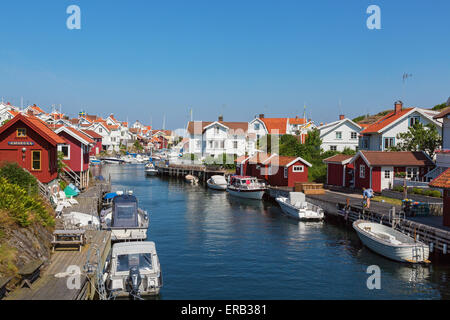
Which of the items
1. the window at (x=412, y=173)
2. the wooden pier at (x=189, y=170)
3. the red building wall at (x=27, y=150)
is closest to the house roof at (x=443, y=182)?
the window at (x=412, y=173)

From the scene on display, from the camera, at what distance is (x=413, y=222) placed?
30.0 m

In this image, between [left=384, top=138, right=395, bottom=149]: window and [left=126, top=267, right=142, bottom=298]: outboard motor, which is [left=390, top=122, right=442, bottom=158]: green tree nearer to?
[left=384, top=138, right=395, bottom=149]: window

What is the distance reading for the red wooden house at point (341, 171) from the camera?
51562 millimetres

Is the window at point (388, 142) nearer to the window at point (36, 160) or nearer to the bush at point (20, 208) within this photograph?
the window at point (36, 160)

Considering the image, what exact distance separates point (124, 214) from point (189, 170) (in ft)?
187

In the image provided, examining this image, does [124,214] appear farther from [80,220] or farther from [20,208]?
[20,208]

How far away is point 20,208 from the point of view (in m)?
19.9

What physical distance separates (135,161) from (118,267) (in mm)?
107717

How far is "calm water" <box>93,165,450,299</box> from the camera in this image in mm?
21781

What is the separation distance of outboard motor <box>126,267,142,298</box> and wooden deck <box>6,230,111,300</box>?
5.08ft

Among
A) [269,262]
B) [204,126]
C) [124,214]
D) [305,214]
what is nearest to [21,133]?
[124,214]

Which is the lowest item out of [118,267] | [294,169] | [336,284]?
[336,284]

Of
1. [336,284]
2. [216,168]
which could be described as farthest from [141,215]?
[216,168]
